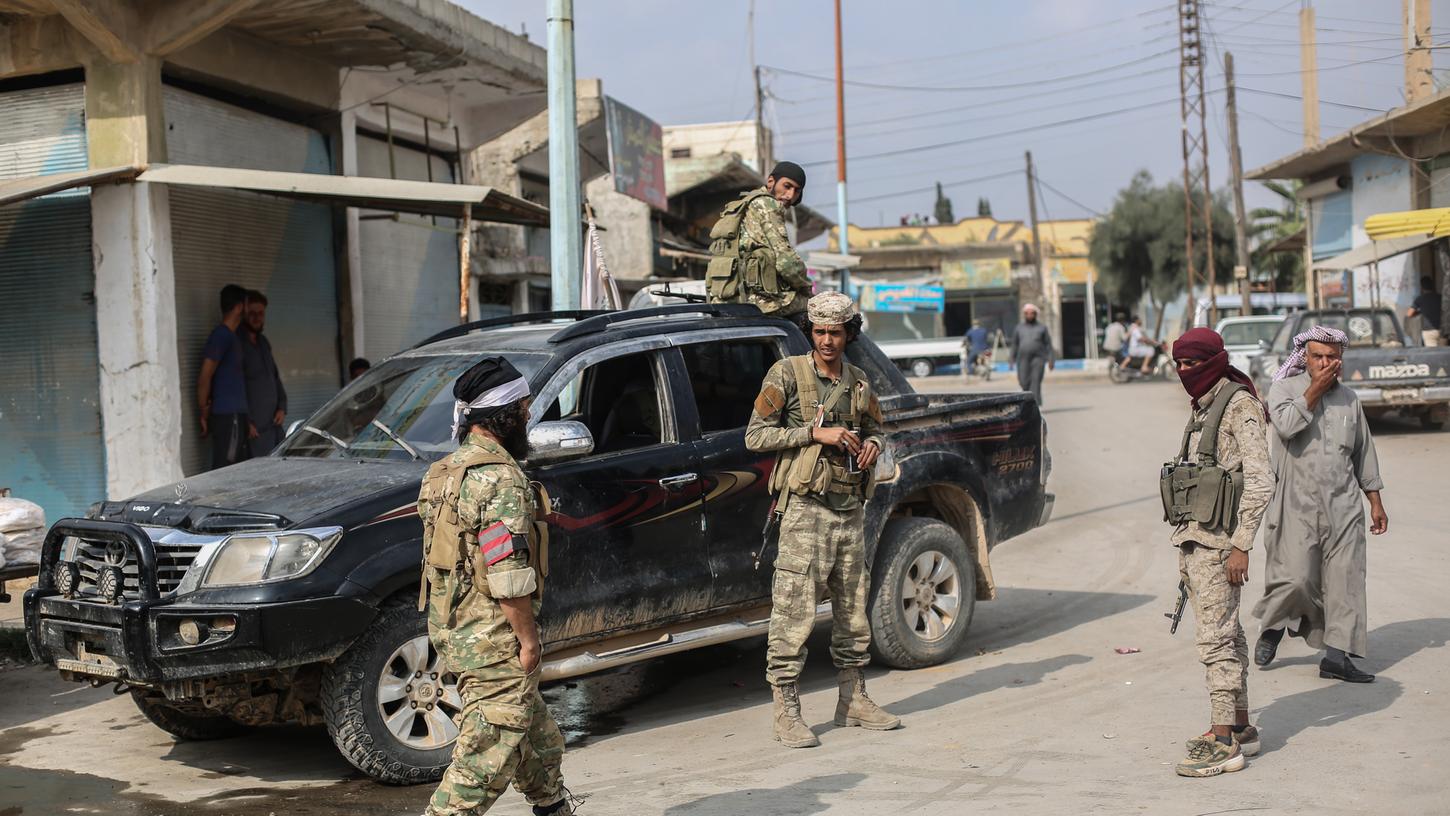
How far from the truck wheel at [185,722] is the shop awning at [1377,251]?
1992cm

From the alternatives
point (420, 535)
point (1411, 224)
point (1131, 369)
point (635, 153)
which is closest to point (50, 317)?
point (420, 535)

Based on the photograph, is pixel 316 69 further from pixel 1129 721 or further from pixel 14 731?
pixel 1129 721

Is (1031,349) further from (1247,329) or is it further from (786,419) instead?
(786,419)

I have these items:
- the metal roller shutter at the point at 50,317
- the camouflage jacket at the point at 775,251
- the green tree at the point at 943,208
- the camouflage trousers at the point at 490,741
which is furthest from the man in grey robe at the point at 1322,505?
the green tree at the point at 943,208

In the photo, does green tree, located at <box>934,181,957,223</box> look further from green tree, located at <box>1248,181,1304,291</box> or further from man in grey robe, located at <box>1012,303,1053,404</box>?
man in grey robe, located at <box>1012,303,1053,404</box>

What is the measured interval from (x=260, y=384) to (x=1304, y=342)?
7.88 meters

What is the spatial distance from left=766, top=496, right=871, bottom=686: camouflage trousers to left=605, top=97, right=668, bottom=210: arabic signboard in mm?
15304

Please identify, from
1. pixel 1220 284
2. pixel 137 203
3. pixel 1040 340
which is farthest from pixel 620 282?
pixel 1220 284

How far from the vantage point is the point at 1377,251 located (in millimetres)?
22297

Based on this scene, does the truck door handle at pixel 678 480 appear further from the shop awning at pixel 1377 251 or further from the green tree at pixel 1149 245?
the green tree at pixel 1149 245

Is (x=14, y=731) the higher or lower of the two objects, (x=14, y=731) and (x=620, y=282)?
the lower

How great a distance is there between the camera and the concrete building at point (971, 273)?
49812mm

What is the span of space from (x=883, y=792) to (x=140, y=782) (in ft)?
10.3

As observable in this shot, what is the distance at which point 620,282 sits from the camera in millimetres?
23859
